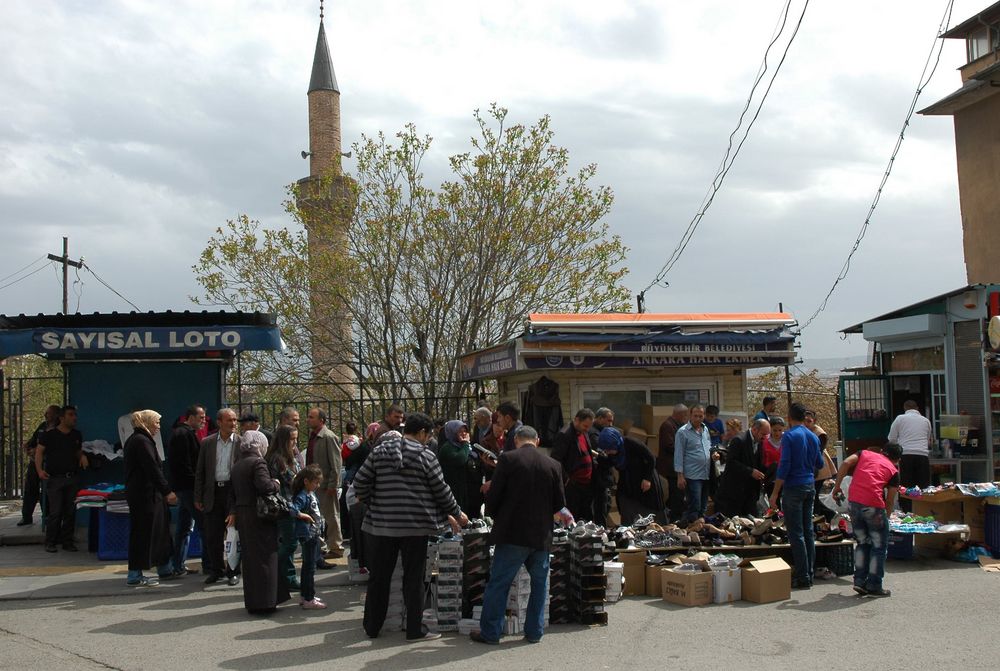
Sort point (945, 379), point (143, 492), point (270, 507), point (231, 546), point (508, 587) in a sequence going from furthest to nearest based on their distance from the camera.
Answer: point (945, 379)
point (143, 492)
point (231, 546)
point (270, 507)
point (508, 587)

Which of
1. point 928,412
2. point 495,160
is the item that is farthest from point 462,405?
point 928,412

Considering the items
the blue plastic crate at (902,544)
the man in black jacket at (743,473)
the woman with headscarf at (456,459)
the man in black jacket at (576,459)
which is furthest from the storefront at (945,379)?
the woman with headscarf at (456,459)

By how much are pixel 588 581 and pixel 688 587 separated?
124cm

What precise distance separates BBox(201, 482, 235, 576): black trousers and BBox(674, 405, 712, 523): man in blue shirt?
→ 17.7 feet

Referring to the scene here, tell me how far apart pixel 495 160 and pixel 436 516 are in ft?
49.0

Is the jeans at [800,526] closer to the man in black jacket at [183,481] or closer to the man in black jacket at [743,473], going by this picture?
the man in black jacket at [743,473]

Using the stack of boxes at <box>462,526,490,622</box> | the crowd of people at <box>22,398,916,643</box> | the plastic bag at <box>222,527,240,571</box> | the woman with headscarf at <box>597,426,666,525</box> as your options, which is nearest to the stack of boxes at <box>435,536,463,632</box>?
the stack of boxes at <box>462,526,490,622</box>

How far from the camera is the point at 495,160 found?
70.8ft

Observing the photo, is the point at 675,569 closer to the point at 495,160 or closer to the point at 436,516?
the point at 436,516

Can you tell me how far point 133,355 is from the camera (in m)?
13.4

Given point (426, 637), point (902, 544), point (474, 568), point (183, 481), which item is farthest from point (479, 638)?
point (902, 544)

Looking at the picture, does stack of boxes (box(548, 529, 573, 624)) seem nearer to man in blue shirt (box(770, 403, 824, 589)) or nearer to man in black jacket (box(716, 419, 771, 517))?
man in blue shirt (box(770, 403, 824, 589))

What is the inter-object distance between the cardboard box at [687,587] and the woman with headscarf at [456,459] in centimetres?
219

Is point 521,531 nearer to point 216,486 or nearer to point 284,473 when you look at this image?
point 284,473
